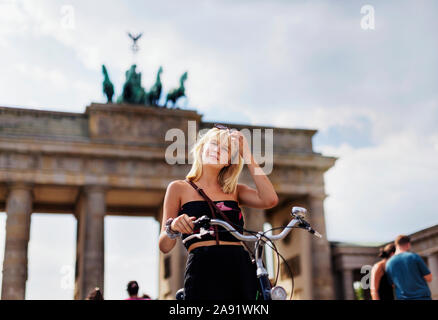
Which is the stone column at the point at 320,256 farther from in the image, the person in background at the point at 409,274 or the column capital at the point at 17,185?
the person in background at the point at 409,274

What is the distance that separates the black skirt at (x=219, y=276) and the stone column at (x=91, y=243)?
3079 cm

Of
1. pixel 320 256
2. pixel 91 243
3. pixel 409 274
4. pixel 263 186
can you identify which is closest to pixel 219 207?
pixel 263 186

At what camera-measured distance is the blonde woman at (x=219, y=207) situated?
4.05 m

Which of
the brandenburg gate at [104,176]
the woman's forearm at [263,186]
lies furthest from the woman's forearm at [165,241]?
the brandenburg gate at [104,176]

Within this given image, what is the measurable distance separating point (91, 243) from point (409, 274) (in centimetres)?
2782

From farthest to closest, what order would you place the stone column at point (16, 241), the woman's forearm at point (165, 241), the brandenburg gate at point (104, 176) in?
the brandenburg gate at point (104, 176), the stone column at point (16, 241), the woman's forearm at point (165, 241)

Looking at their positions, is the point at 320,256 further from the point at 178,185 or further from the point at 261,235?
the point at 261,235

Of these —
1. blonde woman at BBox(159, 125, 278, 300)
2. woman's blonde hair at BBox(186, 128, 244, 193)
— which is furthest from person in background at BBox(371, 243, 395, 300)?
woman's blonde hair at BBox(186, 128, 244, 193)

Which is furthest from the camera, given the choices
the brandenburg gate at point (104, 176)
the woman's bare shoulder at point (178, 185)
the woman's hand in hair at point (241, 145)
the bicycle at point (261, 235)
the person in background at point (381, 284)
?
the brandenburg gate at point (104, 176)

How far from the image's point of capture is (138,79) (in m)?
39.2

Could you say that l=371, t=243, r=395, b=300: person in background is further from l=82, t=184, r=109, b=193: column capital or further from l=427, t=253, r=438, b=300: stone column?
l=82, t=184, r=109, b=193: column capital

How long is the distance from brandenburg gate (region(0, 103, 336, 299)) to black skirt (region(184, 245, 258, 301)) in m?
30.3
